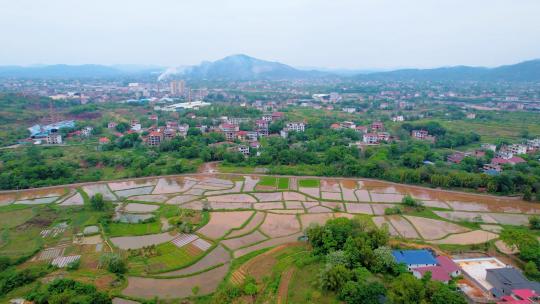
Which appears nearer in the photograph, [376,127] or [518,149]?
[518,149]

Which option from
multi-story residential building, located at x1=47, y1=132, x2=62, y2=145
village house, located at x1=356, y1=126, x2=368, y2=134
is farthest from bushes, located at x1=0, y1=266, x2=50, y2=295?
village house, located at x1=356, y1=126, x2=368, y2=134

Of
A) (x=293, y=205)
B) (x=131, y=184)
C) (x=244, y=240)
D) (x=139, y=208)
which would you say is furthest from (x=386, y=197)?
(x=131, y=184)

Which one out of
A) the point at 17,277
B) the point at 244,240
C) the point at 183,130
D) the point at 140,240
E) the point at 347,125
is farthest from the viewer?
the point at 347,125

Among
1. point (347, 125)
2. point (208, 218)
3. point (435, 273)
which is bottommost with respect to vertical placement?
point (208, 218)

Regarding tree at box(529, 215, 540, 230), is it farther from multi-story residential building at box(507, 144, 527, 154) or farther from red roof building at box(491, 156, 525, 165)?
multi-story residential building at box(507, 144, 527, 154)

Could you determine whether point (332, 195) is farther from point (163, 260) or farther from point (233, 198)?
point (163, 260)

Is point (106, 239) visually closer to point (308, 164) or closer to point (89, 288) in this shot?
point (89, 288)

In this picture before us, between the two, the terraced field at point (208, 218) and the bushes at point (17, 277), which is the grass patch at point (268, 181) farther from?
the bushes at point (17, 277)

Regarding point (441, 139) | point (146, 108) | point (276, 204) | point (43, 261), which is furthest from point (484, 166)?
point (146, 108)
